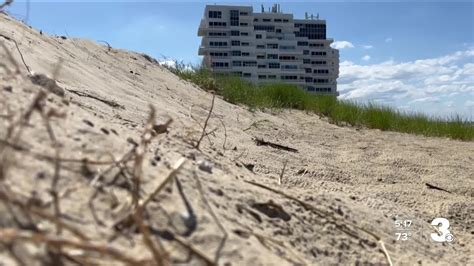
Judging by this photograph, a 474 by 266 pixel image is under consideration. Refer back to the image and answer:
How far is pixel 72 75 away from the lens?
3.62 metres

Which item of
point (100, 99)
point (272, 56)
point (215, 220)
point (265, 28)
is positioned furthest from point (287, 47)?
point (215, 220)

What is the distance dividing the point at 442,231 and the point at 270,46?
24.8 meters

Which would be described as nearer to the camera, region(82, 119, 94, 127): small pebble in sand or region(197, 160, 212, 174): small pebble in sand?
region(82, 119, 94, 127): small pebble in sand

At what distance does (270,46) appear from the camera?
88.5 feet

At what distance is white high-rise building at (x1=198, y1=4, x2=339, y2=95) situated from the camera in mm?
24406

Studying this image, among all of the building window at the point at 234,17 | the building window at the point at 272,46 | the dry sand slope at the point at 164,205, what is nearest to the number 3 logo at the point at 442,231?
the dry sand slope at the point at 164,205

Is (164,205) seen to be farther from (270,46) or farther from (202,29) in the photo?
(270,46)

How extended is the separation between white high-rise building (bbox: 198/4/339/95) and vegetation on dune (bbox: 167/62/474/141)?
14.2 metres

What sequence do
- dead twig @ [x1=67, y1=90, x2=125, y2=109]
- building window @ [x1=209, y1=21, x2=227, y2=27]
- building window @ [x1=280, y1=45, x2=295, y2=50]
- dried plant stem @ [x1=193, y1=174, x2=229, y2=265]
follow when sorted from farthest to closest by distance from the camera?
building window @ [x1=280, y1=45, x2=295, y2=50] < building window @ [x1=209, y1=21, x2=227, y2=27] < dead twig @ [x1=67, y1=90, x2=125, y2=109] < dried plant stem @ [x1=193, y1=174, x2=229, y2=265]

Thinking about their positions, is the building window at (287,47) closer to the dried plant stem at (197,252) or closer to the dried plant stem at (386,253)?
the dried plant stem at (386,253)

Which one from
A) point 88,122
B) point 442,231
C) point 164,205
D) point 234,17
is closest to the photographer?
point 164,205

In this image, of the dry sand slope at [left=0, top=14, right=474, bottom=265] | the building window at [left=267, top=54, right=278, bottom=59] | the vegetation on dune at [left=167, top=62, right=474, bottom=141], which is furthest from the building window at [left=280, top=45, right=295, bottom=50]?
the dry sand slope at [left=0, top=14, right=474, bottom=265]

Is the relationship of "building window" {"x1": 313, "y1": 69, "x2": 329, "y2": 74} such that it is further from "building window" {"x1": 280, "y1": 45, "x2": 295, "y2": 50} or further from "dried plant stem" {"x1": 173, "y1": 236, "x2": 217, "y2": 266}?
"dried plant stem" {"x1": 173, "y1": 236, "x2": 217, "y2": 266}

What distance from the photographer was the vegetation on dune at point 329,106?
801cm
